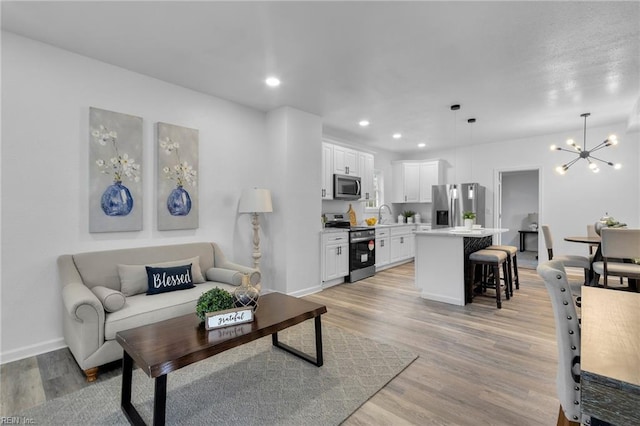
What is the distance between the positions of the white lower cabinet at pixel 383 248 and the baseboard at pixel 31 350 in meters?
4.69

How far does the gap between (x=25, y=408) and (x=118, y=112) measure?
8.41 feet

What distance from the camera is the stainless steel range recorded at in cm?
529

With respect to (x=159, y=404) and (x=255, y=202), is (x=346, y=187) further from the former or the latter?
(x=159, y=404)

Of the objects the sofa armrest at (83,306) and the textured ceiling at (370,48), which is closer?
the sofa armrest at (83,306)

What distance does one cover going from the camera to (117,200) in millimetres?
3137

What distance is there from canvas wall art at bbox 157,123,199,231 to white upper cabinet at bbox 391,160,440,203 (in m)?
5.16

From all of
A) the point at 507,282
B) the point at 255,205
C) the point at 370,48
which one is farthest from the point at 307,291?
Answer: the point at 370,48

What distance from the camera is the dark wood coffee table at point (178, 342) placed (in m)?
1.63

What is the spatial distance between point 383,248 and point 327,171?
6.36ft

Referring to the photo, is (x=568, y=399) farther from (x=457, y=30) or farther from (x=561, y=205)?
(x=561, y=205)

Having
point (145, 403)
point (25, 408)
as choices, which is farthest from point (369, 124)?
point (25, 408)

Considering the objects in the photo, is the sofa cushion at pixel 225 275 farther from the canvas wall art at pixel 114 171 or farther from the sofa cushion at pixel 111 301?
the sofa cushion at pixel 111 301

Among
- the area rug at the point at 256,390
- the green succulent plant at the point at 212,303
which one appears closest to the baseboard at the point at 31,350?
the area rug at the point at 256,390

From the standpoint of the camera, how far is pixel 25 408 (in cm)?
196
